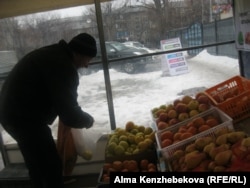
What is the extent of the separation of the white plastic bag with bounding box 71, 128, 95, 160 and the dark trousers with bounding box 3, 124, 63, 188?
0.32m

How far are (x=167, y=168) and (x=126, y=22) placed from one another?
191 centimetres

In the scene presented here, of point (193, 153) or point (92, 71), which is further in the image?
point (92, 71)

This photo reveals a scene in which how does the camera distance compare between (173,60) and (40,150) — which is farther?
(173,60)

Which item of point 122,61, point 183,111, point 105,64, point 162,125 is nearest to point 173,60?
point 122,61

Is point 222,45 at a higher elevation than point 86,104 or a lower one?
higher

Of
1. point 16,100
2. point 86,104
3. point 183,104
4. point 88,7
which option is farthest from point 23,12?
point 183,104

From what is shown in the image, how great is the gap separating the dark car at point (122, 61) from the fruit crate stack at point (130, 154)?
3.33 ft

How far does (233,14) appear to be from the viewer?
336 cm

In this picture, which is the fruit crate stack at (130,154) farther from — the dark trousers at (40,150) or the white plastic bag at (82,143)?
the dark trousers at (40,150)

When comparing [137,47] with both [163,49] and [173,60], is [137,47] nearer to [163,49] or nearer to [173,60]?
[163,49]

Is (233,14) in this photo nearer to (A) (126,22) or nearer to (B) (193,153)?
(A) (126,22)

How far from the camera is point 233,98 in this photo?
2.14 metres

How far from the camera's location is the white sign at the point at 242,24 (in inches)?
120

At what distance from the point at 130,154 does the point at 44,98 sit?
0.71 meters
